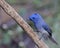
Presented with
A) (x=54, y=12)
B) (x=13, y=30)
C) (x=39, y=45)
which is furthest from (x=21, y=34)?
(x=39, y=45)

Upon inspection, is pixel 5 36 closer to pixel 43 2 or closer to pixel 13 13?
pixel 43 2

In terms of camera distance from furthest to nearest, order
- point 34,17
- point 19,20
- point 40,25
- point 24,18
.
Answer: point 24,18
point 40,25
point 34,17
point 19,20

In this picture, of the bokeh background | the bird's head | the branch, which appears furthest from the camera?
the bokeh background

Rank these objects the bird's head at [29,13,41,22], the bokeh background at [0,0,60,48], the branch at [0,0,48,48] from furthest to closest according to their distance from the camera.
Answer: the bokeh background at [0,0,60,48] → the bird's head at [29,13,41,22] → the branch at [0,0,48,48]

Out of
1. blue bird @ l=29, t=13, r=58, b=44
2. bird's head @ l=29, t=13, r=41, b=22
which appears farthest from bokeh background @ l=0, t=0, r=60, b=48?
bird's head @ l=29, t=13, r=41, b=22

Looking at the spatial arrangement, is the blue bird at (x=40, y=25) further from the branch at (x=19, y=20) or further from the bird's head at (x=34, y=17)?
the branch at (x=19, y=20)

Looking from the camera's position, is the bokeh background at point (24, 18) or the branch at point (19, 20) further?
the bokeh background at point (24, 18)

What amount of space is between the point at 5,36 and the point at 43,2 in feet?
2.73

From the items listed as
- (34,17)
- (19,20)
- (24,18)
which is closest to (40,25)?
(34,17)

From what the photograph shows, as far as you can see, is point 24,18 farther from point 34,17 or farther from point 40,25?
point 34,17

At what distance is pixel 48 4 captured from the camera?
4758mm

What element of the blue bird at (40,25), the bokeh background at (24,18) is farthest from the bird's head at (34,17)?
the bokeh background at (24,18)

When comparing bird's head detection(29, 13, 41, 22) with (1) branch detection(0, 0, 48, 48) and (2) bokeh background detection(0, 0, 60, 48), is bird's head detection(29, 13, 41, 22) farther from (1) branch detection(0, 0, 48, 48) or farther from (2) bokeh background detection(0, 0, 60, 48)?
(2) bokeh background detection(0, 0, 60, 48)

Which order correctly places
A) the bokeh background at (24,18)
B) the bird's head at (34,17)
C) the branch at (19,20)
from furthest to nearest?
1. the bokeh background at (24,18)
2. the bird's head at (34,17)
3. the branch at (19,20)
